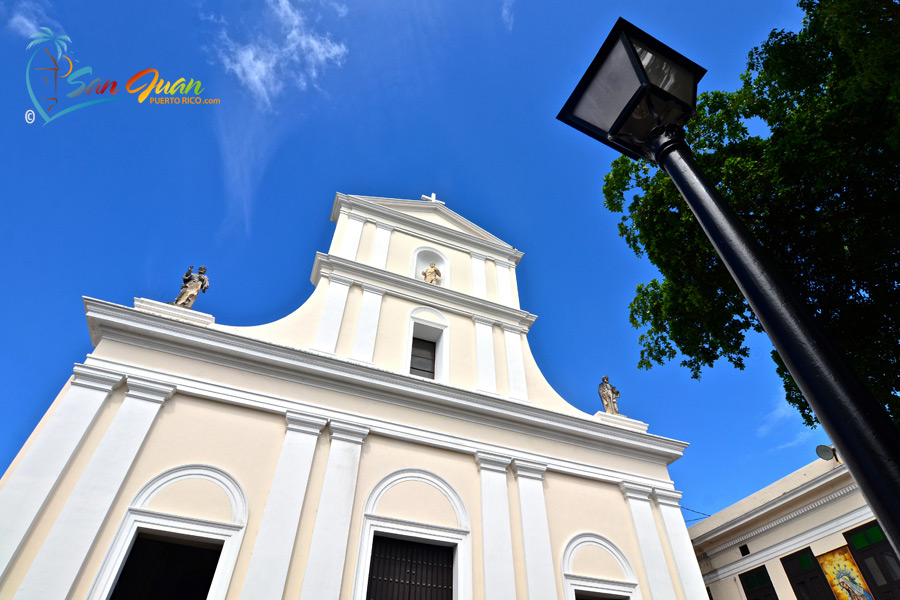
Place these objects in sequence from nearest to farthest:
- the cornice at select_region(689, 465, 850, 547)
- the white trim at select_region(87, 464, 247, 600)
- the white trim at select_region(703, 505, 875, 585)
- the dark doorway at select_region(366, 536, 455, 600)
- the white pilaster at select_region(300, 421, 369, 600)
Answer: the white trim at select_region(87, 464, 247, 600)
the white pilaster at select_region(300, 421, 369, 600)
the dark doorway at select_region(366, 536, 455, 600)
the white trim at select_region(703, 505, 875, 585)
the cornice at select_region(689, 465, 850, 547)

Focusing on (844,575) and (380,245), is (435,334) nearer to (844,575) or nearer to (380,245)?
(380,245)

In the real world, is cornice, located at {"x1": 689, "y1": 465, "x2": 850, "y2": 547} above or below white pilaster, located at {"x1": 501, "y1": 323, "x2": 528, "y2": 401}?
below

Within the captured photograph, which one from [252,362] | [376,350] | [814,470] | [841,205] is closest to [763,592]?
[814,470]

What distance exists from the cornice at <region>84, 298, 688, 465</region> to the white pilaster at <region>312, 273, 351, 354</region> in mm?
654

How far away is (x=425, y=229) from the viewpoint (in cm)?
1505

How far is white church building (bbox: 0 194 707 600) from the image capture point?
24.7 feet

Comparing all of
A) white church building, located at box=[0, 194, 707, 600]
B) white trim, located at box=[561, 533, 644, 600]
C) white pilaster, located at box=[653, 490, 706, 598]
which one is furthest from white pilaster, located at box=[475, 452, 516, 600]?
white pilaster, located at box=[653, 490, 706, 598]

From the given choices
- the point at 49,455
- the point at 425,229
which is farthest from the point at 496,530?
the point at 425,229

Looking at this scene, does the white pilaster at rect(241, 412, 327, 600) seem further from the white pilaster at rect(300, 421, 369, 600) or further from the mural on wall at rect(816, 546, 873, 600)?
the mural on wall at rect(816, 546, 873, 600)

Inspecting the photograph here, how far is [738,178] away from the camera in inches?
319

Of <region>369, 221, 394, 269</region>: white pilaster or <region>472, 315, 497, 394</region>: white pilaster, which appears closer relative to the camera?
<region>472, 315, 497, 394</region>: white pilaster

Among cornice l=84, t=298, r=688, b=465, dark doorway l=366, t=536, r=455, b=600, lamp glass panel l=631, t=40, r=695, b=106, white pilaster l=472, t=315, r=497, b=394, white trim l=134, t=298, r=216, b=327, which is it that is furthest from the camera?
white pilaster l=472, t=315, r=497, b=394

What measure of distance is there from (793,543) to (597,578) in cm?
773

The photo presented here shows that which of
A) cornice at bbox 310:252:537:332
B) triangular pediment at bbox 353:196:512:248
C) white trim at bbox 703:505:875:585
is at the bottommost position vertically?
white trim at bbox 703:505:875:585
